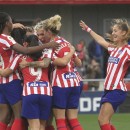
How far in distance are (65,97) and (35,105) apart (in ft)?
1.86

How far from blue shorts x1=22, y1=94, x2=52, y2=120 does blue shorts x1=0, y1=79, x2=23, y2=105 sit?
265mm

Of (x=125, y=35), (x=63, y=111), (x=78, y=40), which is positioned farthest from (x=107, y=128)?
(x=78, y=40)

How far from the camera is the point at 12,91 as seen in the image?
9844mm

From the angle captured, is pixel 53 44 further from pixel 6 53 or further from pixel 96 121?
pixel 96 121

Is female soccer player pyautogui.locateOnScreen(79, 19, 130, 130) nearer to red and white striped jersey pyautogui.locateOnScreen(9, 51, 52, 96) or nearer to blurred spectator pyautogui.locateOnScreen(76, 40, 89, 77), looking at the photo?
red and white striped jersey pyautogui.locateOnScreen(9, 51, 52, 96)

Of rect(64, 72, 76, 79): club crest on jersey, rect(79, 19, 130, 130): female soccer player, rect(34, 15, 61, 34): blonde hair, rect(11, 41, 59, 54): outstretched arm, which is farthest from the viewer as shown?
rect(79, 19, 130, 130): female soccer player

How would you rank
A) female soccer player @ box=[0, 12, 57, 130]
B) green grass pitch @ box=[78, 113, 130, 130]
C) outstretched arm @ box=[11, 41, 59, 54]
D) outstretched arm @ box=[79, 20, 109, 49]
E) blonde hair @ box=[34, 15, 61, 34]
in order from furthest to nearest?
1. green grass pitch @ box=[78, 113, 130, 130]
2. outstretched arm @ box=[79, 20, 109, 49]
3. blonde hair @ box=[34, 15, 61, 34]
4. female soccer player @ box=[0, 12, 57, 130]
5. outstretched arm @ box=[11, 41, 59, 54]

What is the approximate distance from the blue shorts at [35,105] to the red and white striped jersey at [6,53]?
0.44 metres

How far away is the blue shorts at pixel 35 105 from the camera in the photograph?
9523 mm

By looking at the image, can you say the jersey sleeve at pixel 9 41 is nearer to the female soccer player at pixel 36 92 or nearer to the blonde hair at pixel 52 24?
the female soccer player at pixel 36 92

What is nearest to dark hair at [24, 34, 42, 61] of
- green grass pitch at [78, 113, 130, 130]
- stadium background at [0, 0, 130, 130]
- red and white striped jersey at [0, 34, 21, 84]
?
red and white striped jersey at [0, 34, 21, 84]

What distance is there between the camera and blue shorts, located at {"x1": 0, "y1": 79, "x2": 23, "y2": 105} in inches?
387

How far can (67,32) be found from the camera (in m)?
21.8

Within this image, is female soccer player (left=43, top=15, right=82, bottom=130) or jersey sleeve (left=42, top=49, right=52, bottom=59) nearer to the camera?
jersey sleeve (left=42, top=49, right=52, bottom=59)
